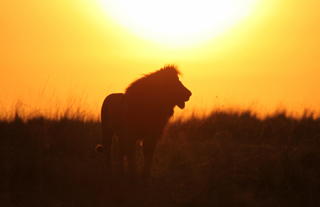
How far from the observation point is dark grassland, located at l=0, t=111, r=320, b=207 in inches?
386

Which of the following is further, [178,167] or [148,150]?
[178,167]

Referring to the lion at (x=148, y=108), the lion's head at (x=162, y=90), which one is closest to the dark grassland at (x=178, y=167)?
the lion at (x=148, y=108)

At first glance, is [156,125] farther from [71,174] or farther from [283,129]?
[283,129]

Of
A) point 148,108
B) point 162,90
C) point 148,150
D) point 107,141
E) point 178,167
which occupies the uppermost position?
point 162,90

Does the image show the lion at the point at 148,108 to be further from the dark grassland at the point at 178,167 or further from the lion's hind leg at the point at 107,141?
the dark grassland at the point at 178,167

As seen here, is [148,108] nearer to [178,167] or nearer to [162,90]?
[162,90]

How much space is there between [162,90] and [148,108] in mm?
359

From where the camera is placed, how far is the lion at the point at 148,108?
11.6 m

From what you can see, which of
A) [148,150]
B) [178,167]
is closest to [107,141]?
[148,150]

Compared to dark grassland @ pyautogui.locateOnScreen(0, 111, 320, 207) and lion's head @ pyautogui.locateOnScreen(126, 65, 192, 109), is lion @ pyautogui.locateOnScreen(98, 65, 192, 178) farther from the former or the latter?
dark grassland @ pyautogui.locateOnScreen(0, 111, 320, 207)

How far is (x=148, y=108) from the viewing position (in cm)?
1178

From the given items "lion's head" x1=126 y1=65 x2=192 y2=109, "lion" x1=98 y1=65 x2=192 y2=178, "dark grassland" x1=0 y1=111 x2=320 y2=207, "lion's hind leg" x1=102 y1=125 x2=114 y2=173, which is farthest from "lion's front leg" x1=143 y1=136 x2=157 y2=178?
"lion's hind leg" x1=102 y1=125 x2=114 y2=173

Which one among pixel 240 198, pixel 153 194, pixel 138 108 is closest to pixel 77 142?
pixel 138 108

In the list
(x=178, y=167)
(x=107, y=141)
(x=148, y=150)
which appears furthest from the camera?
(x=107, y=141)
